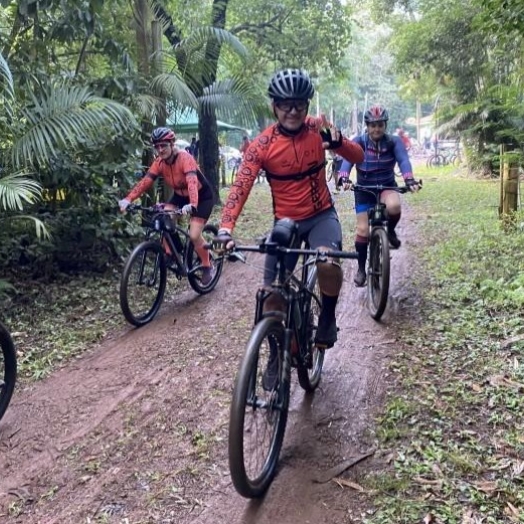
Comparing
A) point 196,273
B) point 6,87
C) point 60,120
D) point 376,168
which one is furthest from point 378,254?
point 6,87

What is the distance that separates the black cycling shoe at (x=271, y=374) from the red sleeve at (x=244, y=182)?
0.90 metres

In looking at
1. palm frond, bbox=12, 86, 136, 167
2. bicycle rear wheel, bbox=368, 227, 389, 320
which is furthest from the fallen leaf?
palm frond, bbox=12, 86, 136, 167

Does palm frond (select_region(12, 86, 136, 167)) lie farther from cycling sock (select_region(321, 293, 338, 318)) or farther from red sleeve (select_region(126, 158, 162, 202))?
cycling sock (select_region(321, 293, 338, 318))

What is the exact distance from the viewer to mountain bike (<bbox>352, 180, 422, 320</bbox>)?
557 centimetres

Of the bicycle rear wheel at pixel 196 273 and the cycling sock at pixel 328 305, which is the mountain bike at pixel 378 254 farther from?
the bicycle rear wheel at pixel 196 273

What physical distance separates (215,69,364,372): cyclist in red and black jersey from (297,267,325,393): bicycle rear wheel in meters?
0.08

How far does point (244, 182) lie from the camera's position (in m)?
3.78

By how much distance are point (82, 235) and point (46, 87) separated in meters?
1.87

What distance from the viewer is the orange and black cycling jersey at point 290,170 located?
149 inches

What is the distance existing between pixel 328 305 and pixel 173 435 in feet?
4.39

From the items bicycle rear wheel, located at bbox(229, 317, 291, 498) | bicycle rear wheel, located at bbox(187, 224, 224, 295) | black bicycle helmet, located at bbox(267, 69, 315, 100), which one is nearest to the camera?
bicycle rear wheel, located at bbox(229, 317, 291, 498)

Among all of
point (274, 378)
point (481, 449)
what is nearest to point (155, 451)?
point (274, 378)

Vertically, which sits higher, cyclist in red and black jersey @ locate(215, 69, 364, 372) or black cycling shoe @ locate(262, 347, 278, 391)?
cyclist in red and black jersey @ locate(215, 69, 364, 372)

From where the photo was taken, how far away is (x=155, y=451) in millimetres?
3664
